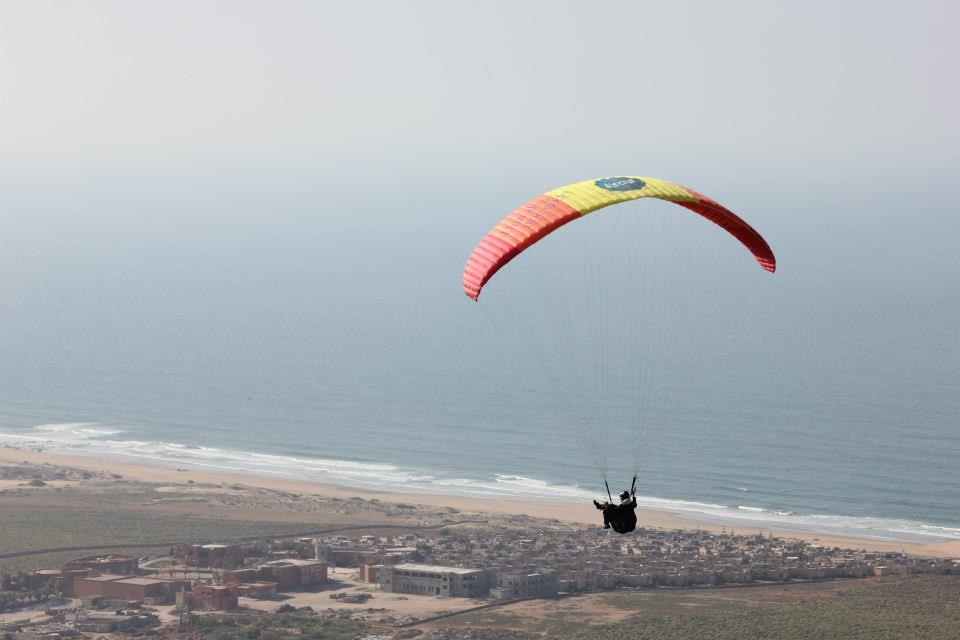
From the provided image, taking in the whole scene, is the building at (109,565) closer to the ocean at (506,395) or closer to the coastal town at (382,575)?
the coastal town at (382,575)

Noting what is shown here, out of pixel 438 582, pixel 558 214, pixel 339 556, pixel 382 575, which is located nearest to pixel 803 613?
pixel 438 582

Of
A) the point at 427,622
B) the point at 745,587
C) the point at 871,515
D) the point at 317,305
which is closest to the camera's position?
the point at 427,622

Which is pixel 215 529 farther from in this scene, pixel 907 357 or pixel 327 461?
pixel 907 357

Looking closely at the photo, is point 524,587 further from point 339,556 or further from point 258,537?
point 258,537

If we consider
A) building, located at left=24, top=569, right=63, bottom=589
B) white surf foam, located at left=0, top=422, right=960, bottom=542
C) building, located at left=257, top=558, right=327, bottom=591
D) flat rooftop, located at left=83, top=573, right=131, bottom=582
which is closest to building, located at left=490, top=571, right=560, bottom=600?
building, located at left=257, top=558, right=327, bottom=591

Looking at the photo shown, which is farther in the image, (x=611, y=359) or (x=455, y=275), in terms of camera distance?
(x=455, y=275)

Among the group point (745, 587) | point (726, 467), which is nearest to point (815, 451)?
point (726, 467)
